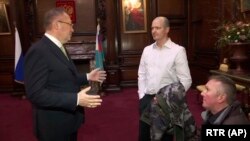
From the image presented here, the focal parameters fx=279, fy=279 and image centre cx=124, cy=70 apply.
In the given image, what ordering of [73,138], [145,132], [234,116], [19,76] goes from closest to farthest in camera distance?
[234,116]
[73,138]
[145,132]
[19,76]

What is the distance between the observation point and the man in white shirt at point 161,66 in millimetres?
2828

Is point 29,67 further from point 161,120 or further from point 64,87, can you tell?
point 161,120

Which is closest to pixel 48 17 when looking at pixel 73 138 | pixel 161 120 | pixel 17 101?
pixel 73 138

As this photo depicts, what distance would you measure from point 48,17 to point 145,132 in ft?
5.29

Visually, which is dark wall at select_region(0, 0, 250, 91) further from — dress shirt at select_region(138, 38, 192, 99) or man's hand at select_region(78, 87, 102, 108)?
man's hand at select_region(78, 87, 102, 108)

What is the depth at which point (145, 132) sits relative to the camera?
10.0ft

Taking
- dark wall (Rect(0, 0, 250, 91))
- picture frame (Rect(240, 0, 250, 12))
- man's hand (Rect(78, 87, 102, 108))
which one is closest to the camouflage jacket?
man's hand (Rect(78, 87, 102, 108))

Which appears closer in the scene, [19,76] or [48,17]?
[48,17]

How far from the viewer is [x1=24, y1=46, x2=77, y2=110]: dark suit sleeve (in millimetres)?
2037

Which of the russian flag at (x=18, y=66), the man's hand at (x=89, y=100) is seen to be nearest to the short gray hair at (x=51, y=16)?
the man's hand at (x=89, y=100)

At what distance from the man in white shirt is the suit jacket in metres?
0.89

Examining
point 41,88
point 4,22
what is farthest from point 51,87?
point 4,22

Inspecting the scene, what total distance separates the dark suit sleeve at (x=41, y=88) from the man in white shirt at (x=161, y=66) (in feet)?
3.53

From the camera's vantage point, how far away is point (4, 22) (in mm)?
7812
